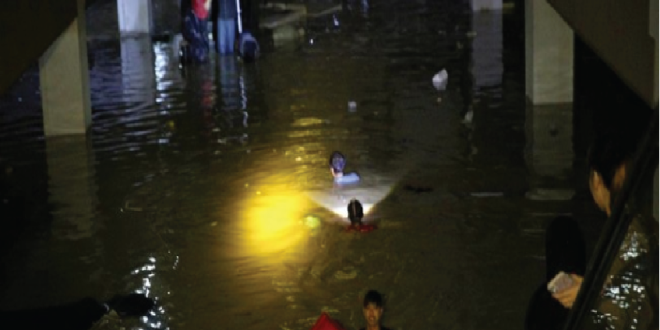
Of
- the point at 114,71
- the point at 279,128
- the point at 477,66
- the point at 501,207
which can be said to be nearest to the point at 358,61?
the point at 477,66

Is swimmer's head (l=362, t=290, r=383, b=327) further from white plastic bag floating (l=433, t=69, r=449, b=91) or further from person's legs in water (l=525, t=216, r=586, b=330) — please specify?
white plastic bag floating (l=433, t=69, r=449, b=91)

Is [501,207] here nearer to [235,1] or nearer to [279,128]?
[279,128]

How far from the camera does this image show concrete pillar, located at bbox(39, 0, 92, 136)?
14164mm

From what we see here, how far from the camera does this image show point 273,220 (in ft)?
33.4

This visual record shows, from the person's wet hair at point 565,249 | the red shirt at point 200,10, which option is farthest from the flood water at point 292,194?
the person's wet hair at point 565,249

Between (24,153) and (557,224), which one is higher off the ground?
(557,224)

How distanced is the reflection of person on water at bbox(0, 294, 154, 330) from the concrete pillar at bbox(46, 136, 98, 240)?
71.0 inches

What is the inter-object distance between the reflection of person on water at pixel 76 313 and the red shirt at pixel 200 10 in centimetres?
1252

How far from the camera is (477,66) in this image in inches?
699

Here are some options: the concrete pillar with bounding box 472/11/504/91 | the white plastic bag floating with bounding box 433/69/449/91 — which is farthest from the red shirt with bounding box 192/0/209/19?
the white plastic bag floating with bounding box 433/69/449/91

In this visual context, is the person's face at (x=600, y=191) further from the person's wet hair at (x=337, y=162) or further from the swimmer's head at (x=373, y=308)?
the person's wet hair at (x=337, y=162)

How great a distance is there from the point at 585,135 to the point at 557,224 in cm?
845

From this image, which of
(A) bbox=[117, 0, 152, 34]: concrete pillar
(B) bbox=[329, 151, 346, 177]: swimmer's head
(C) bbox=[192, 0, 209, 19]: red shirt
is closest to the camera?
(B) bbox=[329, 151, 346, 177]: swimmer's head

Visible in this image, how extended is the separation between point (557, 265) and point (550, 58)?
34.3ft
